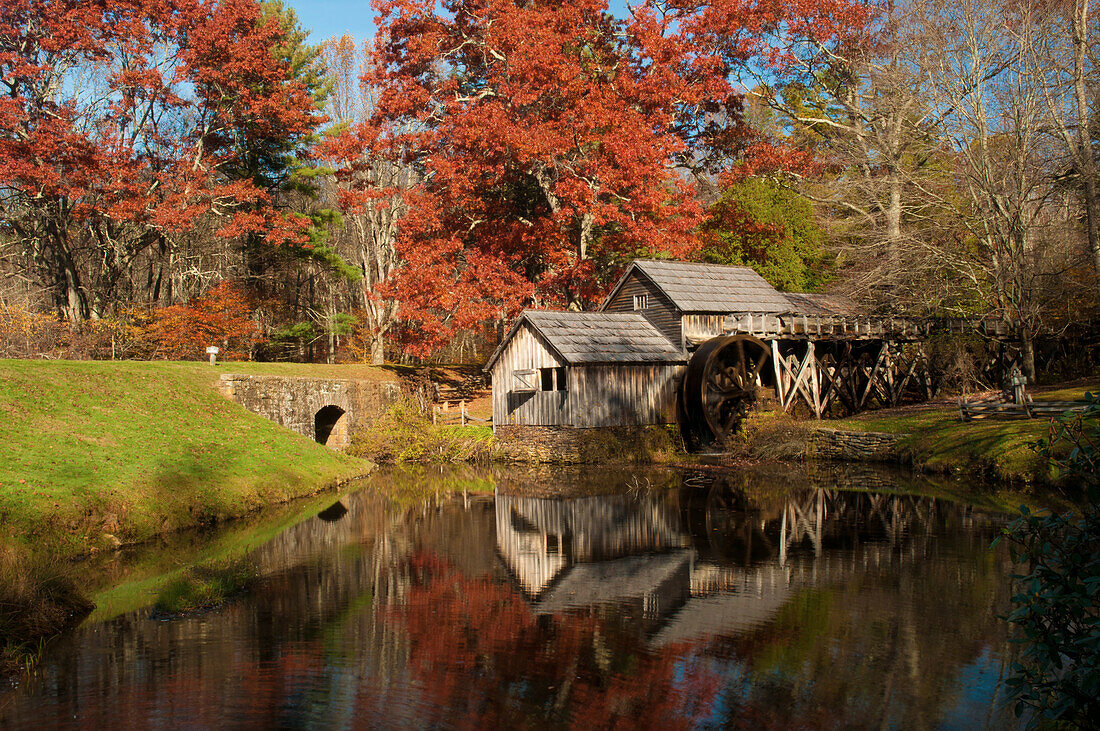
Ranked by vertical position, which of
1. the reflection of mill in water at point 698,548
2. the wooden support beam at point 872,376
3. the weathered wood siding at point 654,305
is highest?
the weathered wood siding at point 654,305

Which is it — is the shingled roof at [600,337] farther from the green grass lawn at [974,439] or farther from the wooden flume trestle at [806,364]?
the green grass lawn at [974,439]

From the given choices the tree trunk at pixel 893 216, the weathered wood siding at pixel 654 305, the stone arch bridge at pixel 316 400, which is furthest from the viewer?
the tree trunk at pixel 893 216

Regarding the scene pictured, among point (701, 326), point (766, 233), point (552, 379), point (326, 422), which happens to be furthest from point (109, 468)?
point (766, 233)

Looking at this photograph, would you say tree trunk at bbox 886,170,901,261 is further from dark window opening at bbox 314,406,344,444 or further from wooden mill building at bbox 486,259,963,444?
dark window opening at bbox 314,406,344,444

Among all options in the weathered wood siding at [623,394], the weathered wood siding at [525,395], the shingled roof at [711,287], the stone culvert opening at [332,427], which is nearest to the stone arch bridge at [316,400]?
the stone culvert opening at [332,427]

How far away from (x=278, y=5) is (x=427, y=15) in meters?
12.1

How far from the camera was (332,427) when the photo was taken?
29594mm

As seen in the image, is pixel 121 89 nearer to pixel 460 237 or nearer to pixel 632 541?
pixel 460 237

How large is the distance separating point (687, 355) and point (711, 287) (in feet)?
10.5

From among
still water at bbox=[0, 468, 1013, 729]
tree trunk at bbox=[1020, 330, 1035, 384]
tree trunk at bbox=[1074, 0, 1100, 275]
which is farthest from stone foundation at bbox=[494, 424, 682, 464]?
tree trunk at bbox=[1074, 0, 1100, 275]

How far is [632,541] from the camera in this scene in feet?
44.0

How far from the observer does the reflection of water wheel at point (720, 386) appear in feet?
82.1

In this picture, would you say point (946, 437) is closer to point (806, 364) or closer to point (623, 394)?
point (806, 364)

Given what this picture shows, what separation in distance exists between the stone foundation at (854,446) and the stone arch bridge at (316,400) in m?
15.8
